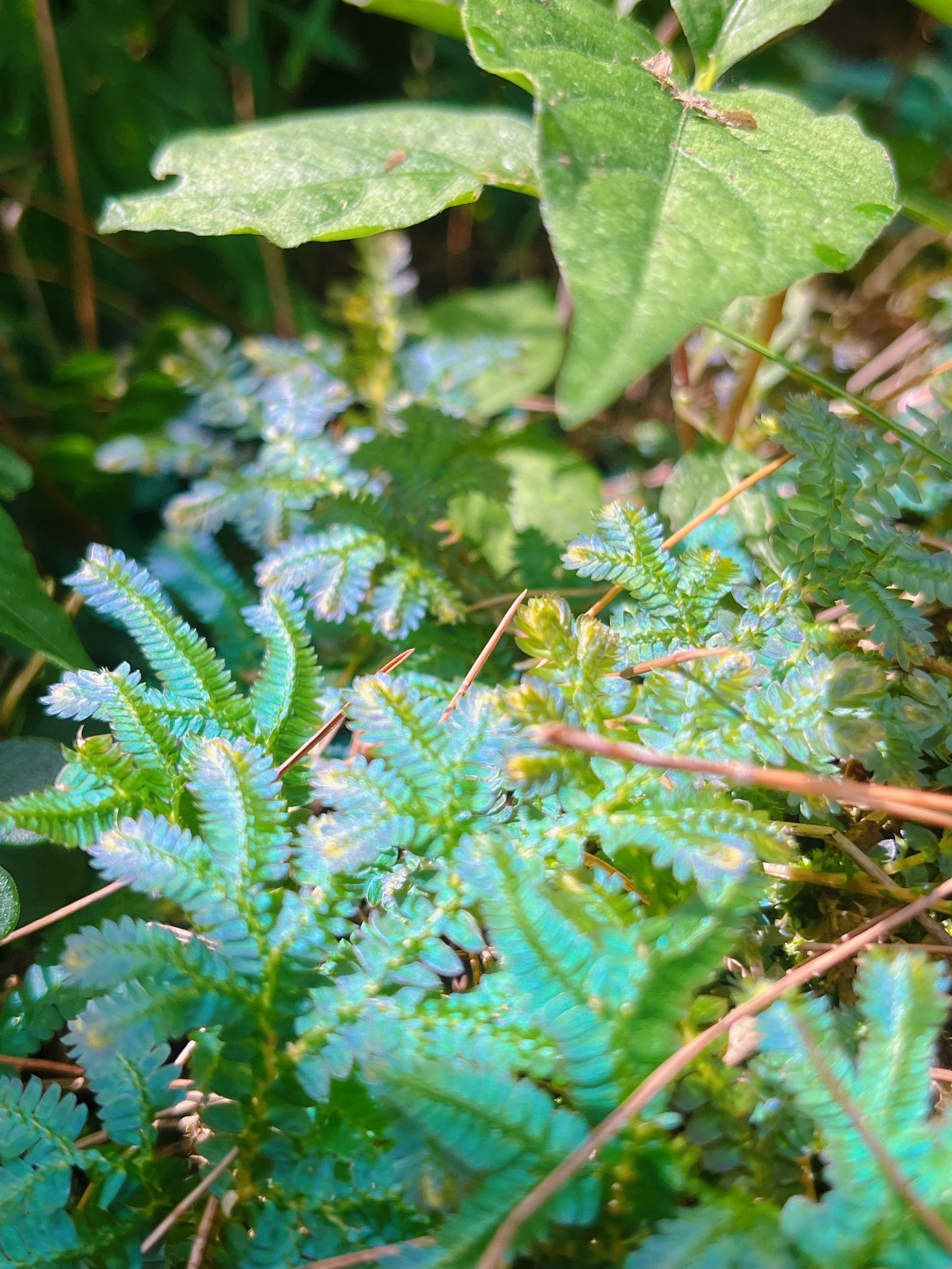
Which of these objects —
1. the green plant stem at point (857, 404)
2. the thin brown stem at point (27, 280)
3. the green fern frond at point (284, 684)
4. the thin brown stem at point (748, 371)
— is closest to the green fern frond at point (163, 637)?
the green fern frond at point (284, 684)

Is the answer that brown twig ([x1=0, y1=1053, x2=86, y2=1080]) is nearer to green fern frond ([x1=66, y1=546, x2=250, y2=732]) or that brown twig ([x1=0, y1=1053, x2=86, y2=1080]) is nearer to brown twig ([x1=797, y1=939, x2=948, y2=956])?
green fern frond ([x1=66, y1=546, x2=250, y2=732])

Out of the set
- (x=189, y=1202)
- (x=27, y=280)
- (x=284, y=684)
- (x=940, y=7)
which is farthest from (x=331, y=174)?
(x=189, y=1202)

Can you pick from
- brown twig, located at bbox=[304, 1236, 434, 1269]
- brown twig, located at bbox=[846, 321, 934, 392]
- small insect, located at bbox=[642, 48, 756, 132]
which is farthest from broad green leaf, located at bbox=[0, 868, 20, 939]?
brown twig, located at bbox=[846, 321, 934, 392]

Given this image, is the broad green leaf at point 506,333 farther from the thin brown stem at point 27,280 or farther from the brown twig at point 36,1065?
the brown twig at point 36,1065

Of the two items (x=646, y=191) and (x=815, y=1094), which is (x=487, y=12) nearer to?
(x=646, y=191)

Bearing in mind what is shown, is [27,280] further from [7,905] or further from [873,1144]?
[873,1144]

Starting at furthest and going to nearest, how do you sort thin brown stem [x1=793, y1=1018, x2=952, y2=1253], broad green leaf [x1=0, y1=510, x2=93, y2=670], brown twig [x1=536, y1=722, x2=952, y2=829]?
broad green leaf [x1=0, y1=510, x2=93, y2=670] → brown twig [x1=536, y1=722, x2=952, y2=829] → thin brown stem [x1=793, y1=1018, x2=952, y2=1253]
